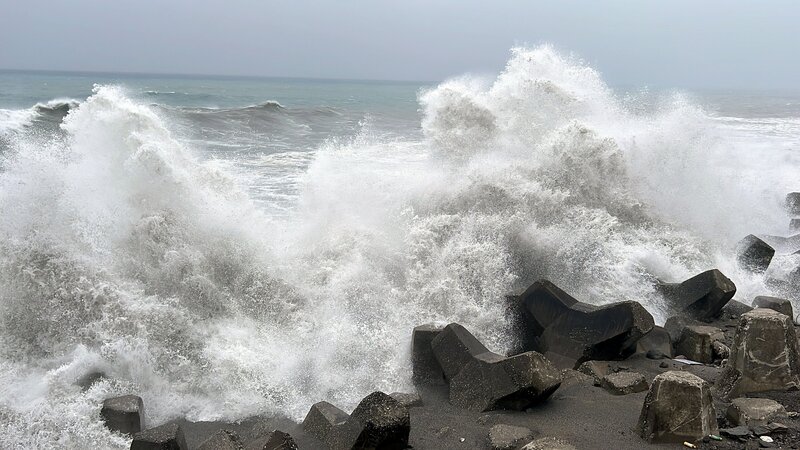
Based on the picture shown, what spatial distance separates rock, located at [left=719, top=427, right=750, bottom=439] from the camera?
3652 mm

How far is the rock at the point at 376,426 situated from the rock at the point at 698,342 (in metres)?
2.84

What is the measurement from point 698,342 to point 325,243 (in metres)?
3.89

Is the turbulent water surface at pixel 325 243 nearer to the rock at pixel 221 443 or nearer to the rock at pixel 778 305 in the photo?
the rock at pixel 221 443

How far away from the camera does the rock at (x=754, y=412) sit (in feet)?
12.4

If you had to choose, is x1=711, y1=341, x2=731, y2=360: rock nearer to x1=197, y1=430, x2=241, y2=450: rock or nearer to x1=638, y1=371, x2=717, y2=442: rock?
x1=638, y1=371, x2=717, y2=442: rock

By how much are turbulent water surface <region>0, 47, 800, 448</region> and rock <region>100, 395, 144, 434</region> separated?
0.11 metres

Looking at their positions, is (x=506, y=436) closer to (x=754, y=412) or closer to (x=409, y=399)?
(x=409, y=399)

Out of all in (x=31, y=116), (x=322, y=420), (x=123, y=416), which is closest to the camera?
(x=322, y=420)

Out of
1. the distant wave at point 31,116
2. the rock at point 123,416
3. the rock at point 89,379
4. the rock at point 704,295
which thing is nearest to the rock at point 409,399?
the rock at point 123,416

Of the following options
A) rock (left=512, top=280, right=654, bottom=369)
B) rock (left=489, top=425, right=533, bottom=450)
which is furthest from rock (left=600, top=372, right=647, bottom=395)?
rock (left=489, top=425, right=533, bottom=450)

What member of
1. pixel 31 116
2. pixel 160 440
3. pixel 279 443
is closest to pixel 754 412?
pixel 279 443

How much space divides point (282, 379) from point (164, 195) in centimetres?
270

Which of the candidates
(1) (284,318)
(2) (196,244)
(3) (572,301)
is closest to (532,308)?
(3) (572,301)

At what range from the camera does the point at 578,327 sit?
17.2 feet
